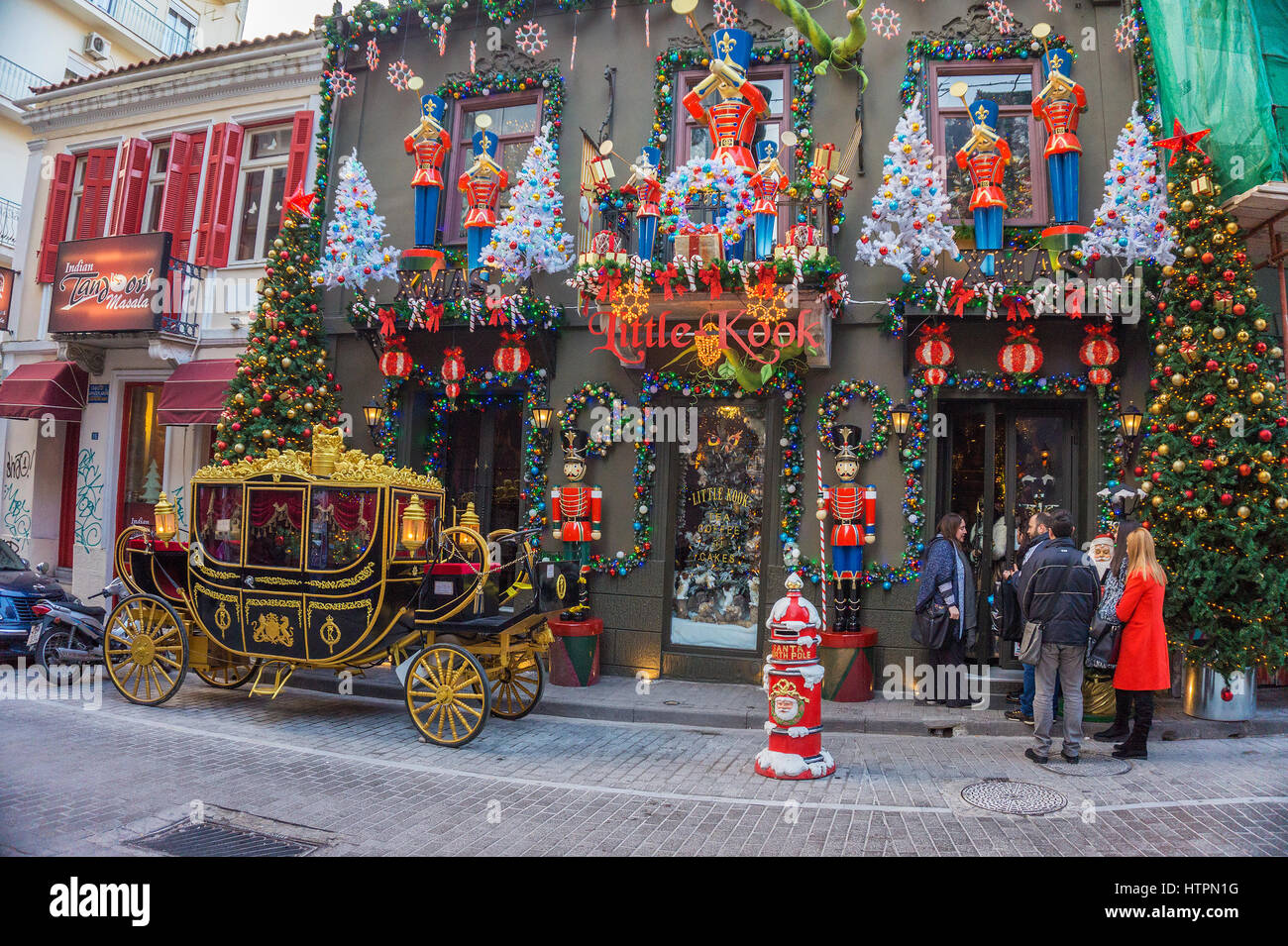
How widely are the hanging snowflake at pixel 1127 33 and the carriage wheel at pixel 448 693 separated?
10.5 meters

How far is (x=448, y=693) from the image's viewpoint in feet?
23.5

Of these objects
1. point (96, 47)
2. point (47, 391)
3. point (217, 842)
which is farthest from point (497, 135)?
point (96, 47)

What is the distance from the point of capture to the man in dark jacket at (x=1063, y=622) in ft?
22.1

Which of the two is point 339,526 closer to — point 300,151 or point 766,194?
point 766,194

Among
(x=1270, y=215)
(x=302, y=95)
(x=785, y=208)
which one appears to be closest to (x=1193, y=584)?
(x=1270, y=215)

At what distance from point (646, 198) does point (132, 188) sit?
10501 millimetres

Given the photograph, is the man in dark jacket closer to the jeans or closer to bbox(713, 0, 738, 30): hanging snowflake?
the jeans

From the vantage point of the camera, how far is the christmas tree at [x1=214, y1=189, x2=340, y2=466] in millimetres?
11055

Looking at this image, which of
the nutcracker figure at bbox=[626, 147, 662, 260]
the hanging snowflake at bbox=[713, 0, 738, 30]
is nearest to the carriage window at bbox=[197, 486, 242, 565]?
the nutcracker figure at bbox=[626, 147, 662, 260]

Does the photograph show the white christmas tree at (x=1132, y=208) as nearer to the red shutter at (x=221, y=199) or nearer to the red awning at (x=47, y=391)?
the red shutter at (x=221, y=199)

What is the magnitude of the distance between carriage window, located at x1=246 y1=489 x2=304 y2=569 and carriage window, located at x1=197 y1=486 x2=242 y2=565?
0.18m

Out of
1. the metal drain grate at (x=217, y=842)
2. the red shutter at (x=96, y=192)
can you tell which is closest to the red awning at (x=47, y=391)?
the red shutter at (x=96, y=192)

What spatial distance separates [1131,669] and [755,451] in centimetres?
499
